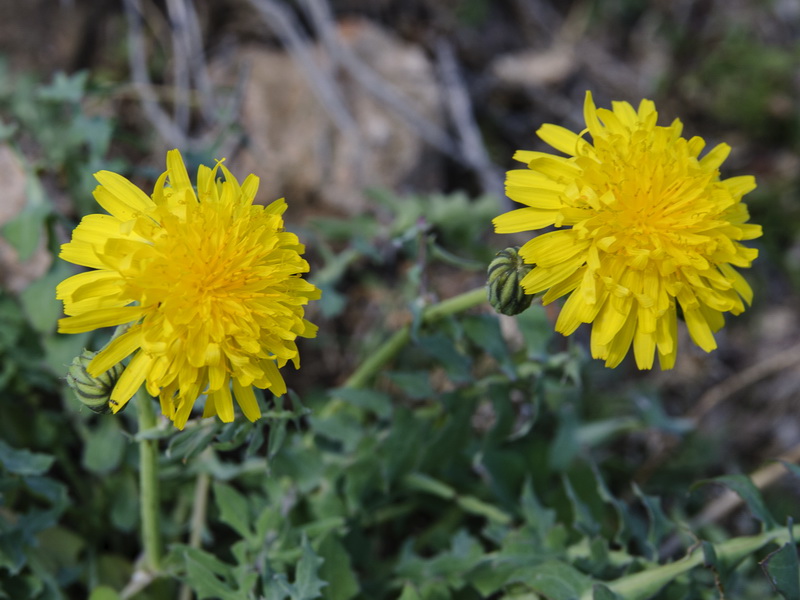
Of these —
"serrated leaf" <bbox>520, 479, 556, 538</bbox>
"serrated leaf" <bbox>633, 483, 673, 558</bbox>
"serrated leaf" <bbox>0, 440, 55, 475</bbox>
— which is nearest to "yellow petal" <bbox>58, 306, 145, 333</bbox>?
"serrated leaf" <bbox>0, 440, 55, 475</bbox>

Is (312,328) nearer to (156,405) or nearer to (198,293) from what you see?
(198,293)

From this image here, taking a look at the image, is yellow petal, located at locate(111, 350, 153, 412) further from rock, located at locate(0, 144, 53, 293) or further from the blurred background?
rock, located at locate(0, 144, 53, 293)

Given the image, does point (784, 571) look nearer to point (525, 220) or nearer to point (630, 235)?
point (630, 235)

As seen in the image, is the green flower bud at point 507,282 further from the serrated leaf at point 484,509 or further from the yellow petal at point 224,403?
the serrated leaf at point 484,509

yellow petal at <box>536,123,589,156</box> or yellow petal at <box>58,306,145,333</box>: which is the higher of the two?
yellow petal at <box>536,123,589,156</box>

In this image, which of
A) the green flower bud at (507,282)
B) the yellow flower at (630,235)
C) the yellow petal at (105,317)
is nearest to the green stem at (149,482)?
the yellow petal at (105,317)

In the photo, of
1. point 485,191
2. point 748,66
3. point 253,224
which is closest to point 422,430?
point 253,224
